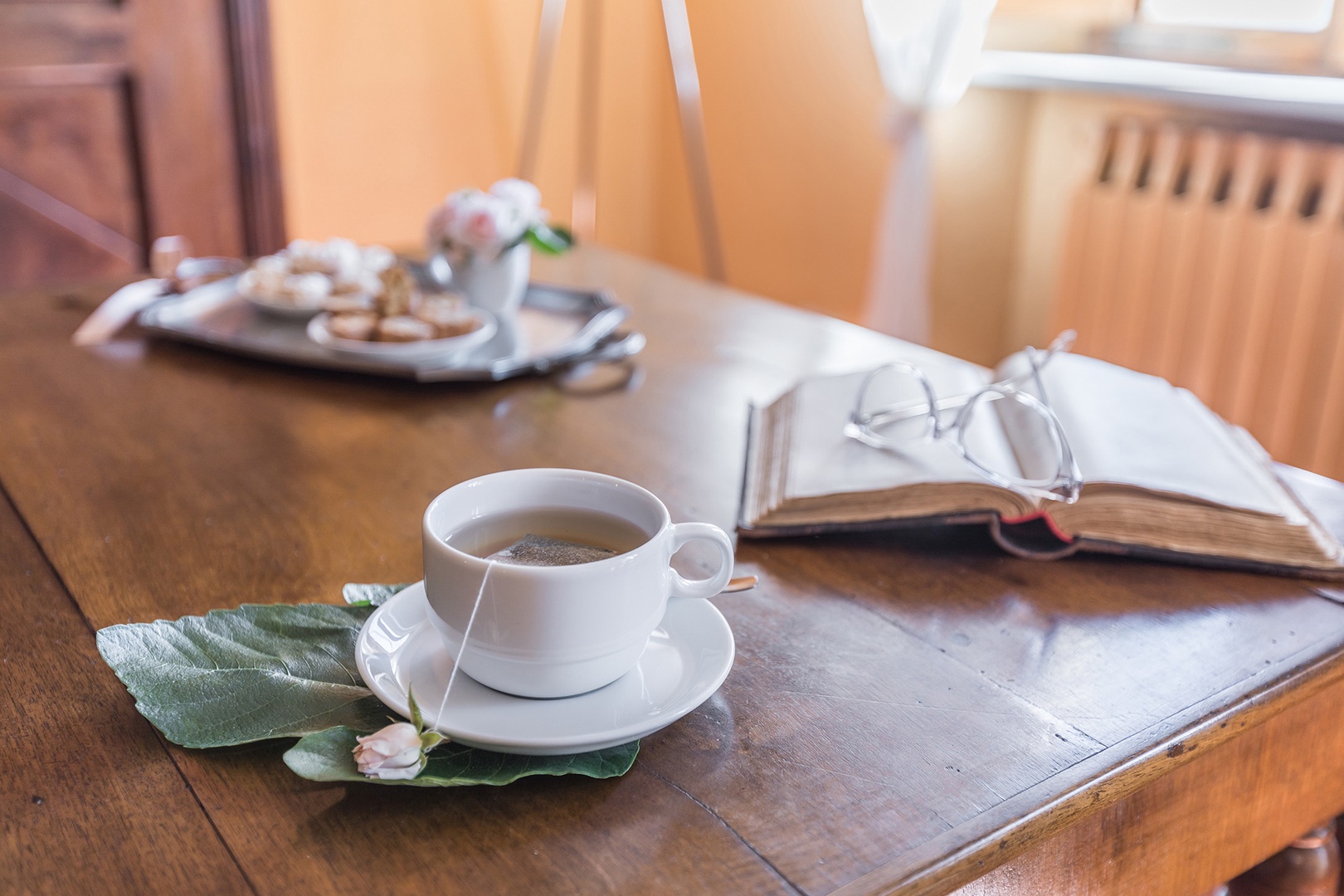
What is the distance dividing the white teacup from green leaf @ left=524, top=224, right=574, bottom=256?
0.76 meters

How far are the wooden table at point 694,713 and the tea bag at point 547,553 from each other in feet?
0.32

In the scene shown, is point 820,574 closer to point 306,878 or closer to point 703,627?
point 703,627

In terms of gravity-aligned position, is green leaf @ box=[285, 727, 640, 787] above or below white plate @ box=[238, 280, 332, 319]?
above

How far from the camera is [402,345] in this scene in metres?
1.12

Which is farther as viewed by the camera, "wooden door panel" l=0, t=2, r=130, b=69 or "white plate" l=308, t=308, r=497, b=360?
"wooden door panel" l=0, t=2, r=130, b=69

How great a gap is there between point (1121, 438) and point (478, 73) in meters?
2.45

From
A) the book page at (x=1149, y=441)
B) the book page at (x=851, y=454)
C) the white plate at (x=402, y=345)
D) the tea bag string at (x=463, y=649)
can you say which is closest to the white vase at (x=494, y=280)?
the white plate at (x=402, y=345)

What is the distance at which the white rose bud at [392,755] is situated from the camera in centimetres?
49

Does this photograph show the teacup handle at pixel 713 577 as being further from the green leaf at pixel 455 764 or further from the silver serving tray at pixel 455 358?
the silver serving tray at pixel 455 358

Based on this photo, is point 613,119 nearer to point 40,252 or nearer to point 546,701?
point 40,252

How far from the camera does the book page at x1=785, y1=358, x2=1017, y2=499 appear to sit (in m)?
0.80

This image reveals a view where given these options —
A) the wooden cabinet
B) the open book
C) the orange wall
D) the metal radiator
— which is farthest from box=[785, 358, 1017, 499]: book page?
the wooden cabinet

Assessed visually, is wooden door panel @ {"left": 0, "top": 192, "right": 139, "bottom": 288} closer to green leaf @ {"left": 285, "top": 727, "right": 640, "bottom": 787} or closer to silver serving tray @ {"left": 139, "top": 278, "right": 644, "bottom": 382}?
silver serving tray @ {"left": 139, "top": 278, "right": 644, "bottom": 382}

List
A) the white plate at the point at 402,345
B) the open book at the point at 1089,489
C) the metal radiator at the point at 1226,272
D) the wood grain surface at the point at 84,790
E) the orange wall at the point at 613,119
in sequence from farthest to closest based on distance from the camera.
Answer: the orange wall at the point at 613,119 < the metal radiator at the point at 1226,272 < the white plate at the point at 402,345 < the open book at the point at 1089,489 < the wood grain surface at the point at 84,790
